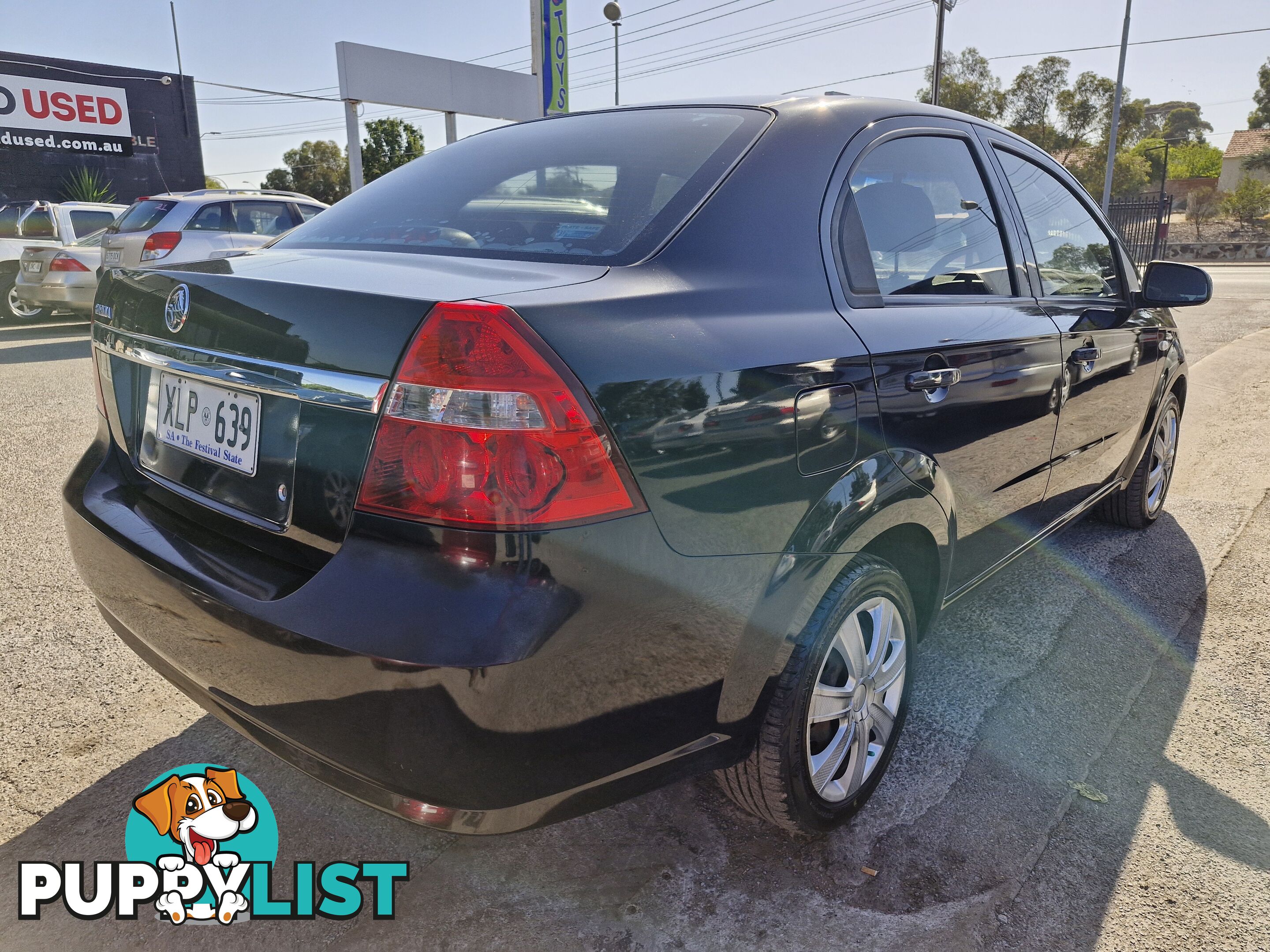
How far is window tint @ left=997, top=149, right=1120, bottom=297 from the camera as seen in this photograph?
2869 millimetres

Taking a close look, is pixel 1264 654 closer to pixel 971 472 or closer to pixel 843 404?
pixel 971 472

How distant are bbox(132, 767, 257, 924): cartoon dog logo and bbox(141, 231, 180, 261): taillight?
8.93 metres

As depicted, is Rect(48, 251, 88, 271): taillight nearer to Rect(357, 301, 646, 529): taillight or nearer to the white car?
the white car

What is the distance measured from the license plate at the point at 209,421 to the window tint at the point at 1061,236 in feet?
7.65

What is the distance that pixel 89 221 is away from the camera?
12688 mm

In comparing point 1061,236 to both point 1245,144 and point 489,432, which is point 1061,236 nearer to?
point 489,432

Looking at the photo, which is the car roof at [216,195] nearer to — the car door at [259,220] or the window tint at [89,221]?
the car door at [259,220]

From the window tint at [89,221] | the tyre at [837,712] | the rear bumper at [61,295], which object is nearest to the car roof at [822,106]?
the tyre at [837,712]

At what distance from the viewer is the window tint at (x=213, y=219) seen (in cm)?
998

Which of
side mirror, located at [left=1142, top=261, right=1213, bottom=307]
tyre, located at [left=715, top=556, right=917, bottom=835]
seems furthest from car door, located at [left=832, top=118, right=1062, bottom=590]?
side mirror, located at [left=1142, top=261, right=1213, bottom=307]

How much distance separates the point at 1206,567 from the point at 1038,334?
75.6 inches

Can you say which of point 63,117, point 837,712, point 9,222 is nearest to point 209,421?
point 837,712

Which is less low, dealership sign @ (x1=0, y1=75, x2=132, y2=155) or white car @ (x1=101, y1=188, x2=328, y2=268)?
dealership sign @ (x1=0, y1=75, x2=132, y2=155)

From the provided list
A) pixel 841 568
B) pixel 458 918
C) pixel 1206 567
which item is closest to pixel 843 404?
pixel 841 568
